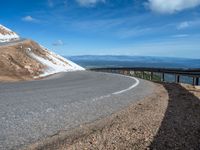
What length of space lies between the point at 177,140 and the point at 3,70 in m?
18.8

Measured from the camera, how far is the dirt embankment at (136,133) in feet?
16.1

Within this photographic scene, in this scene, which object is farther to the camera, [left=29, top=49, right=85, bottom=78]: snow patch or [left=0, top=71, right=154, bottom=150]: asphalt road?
[left=29, top=49, right=85, bottom=78]: snow patch

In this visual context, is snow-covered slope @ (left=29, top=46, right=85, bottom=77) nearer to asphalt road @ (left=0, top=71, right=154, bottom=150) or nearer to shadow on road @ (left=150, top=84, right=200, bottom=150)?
asphalt road @ (left=0, top=71, right=154, bottom=150)

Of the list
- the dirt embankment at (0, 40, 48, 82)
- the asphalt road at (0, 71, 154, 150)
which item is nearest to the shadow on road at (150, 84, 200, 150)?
the asphalt road at (0, 71, 154, 150)

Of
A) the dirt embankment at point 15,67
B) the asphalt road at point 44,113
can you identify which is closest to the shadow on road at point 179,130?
the asphalt road at point 44,113

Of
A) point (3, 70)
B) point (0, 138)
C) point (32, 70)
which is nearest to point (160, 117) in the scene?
point (0, 138)

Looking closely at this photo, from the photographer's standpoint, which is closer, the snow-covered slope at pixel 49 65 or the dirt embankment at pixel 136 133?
the dirt embankment at pixel 136 133

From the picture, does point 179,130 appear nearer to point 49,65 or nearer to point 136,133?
point 136,133

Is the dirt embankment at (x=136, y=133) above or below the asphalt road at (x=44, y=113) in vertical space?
below

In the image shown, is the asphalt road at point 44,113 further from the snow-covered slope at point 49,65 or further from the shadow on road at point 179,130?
the snow-covered slope at point 49,65

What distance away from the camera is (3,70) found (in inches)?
849

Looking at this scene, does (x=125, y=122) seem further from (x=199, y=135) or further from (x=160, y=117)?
(x=199, y=135)

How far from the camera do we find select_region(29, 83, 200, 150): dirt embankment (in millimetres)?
4922

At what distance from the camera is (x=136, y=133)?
18.9ft
